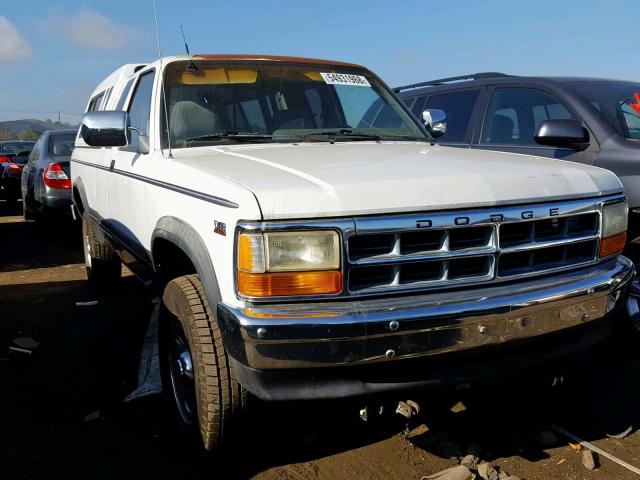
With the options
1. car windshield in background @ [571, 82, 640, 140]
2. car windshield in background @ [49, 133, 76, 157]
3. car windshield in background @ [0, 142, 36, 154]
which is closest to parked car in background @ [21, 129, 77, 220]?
car windshield in background @ [49, 133, 76, 157]

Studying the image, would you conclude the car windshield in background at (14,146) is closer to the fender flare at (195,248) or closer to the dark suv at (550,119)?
the dark suv at (550,119)

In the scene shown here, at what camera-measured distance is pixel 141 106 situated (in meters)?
3.70

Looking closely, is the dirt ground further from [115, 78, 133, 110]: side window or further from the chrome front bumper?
[115, 78, 133, 110]: side window

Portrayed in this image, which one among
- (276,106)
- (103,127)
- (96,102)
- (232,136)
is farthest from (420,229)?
(96,102)

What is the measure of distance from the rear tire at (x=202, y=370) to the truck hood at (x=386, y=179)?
587mm

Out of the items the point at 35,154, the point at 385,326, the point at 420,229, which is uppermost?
the point at 420,229

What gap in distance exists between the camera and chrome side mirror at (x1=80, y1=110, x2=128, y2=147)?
328 centimetres

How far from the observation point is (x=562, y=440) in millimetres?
2900

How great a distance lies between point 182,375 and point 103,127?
1.51m

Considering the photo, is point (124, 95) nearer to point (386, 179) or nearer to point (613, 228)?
point (386, 179)

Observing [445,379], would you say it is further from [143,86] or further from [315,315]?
[143,86]

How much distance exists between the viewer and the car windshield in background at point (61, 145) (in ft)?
28.5

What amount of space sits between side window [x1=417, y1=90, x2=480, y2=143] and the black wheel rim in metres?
3.19

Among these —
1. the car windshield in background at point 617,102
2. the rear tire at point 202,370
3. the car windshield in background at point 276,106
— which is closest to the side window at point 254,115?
the car windshield in background at point 276,106
